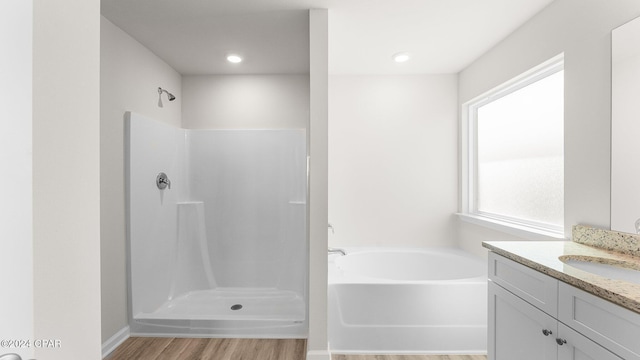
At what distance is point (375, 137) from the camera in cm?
306

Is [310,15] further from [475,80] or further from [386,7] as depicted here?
[475,80]

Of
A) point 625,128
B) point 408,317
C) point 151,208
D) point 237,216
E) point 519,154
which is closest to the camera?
→ point 625,128

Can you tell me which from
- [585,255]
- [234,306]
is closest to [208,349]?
[234,306]

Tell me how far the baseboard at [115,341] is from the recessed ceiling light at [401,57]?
3.15 meters

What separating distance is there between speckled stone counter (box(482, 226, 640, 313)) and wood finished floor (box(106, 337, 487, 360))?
1021 millimetres

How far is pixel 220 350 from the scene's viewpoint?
2.07 m

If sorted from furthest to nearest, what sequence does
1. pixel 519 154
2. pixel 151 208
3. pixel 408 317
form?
pixel 151 208 < pixel 519 154 < pixel 408 317

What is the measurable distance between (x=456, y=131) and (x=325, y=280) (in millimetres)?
2146

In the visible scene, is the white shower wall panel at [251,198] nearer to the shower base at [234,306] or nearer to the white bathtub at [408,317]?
the shower base at [234,306]

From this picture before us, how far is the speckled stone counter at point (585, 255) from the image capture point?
2.88ft

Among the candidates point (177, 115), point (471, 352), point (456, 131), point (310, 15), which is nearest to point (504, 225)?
point (471, 352)

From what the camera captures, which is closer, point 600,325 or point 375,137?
point 600,325

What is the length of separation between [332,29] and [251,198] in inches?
69.9

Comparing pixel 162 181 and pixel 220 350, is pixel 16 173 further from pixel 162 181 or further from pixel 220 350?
pixel 162 181
